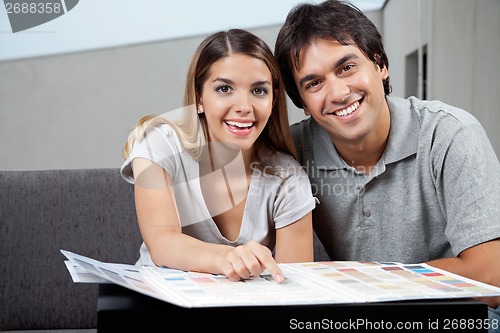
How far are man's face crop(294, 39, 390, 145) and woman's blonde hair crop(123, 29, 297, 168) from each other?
2.7 inches

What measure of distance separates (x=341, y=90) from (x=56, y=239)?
77cm

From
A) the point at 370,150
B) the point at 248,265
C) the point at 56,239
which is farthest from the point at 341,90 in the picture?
the point at 56,239

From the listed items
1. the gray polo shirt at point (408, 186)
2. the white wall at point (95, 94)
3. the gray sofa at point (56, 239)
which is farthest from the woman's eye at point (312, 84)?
the white wall at point (95, 94)

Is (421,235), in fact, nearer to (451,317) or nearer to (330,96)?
(330,96)

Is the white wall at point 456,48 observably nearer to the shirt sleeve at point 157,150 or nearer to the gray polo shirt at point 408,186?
the gray polo shirt at point 408,186

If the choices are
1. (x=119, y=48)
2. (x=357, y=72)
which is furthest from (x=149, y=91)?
(x=357, y=72)

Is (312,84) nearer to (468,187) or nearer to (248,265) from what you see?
(468,187)

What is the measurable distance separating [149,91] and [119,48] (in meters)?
0.23

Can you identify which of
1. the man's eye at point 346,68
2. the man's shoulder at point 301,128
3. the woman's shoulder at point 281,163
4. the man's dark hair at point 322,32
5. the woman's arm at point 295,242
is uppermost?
the man's dark hair at point 322,32

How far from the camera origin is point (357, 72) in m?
1.37

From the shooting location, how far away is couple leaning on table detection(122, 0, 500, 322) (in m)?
1.32

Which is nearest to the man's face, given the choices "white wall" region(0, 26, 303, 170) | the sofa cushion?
the sofa cushion

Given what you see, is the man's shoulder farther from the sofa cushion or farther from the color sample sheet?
the color sample sheet

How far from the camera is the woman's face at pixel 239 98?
134 cm
